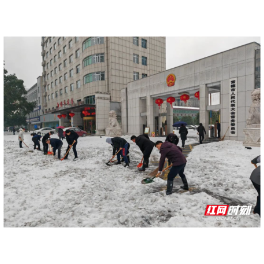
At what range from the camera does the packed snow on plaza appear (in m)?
3.45

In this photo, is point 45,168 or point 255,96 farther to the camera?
point 255,96

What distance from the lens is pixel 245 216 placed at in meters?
3.45

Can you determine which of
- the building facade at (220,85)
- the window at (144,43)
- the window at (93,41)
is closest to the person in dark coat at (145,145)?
the building facade at (220,85)

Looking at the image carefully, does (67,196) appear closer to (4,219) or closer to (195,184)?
(4,219)

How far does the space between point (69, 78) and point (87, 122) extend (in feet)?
38.6

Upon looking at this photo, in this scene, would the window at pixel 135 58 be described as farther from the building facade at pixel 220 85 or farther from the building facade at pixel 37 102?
the building facade at pixel 37 102

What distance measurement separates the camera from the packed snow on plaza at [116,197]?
3.45m

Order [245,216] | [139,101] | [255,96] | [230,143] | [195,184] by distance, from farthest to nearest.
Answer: [139,101] → [230,143] → [255,96] → [195,184] → [245,216]

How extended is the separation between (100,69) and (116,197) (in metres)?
27.1

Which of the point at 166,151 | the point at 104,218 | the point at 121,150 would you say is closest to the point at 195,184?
the point at 166,151

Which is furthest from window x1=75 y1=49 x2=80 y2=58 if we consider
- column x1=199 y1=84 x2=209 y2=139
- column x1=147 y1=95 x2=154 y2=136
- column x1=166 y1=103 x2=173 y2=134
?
column x1=199 y1=84 x2=209 y2=139

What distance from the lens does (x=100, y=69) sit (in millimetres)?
28266

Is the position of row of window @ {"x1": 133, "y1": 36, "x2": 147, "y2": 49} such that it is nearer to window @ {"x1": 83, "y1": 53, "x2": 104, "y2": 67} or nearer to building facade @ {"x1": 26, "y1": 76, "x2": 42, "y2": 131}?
window @ {"x1": 83, "y1": 53, "x2": 104, "y2": 67}

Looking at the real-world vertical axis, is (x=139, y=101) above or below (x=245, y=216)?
above
